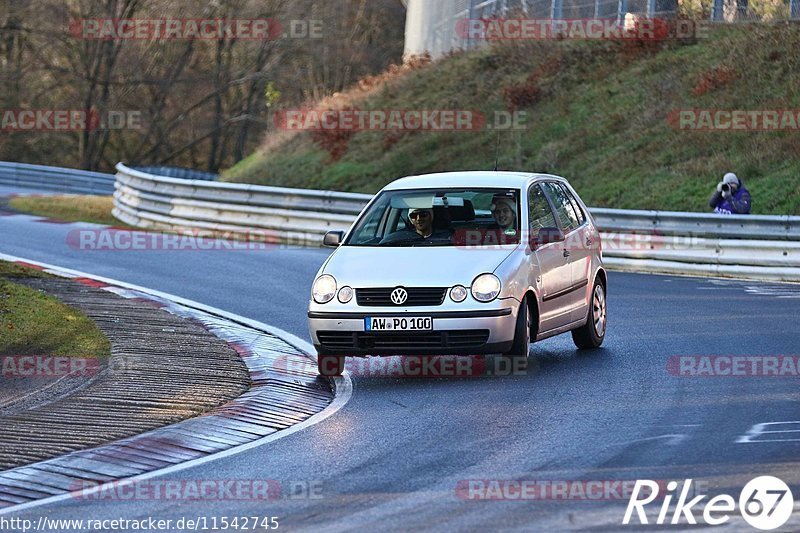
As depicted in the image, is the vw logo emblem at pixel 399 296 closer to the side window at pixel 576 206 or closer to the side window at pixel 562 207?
the side window at pixel 562 207

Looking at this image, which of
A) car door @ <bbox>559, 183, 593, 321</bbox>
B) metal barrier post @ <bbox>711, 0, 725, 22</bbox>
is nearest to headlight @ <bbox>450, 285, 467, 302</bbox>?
car door @ <bbox>559, 183, 593, 321</bbox>

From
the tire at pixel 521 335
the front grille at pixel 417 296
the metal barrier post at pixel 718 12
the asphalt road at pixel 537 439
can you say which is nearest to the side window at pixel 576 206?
the asphalt road at pixel 537 439

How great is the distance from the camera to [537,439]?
353 inches

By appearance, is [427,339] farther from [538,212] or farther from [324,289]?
[538,212]

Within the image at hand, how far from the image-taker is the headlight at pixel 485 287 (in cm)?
1123

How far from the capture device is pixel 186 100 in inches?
2206

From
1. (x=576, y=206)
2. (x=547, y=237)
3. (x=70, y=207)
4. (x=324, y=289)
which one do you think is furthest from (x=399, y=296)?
(x=70, y=207)

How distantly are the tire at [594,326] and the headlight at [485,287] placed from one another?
2013 millimetres

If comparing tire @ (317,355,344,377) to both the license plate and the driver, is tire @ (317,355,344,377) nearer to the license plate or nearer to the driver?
the license plate

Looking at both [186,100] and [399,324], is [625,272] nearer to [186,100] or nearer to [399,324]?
[399,324]

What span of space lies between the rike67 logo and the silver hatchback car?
3796mm

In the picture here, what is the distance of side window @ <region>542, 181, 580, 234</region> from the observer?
514 inches

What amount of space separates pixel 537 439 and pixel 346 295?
2.86 m

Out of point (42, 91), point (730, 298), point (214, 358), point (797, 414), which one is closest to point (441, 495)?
point (797, 414)
